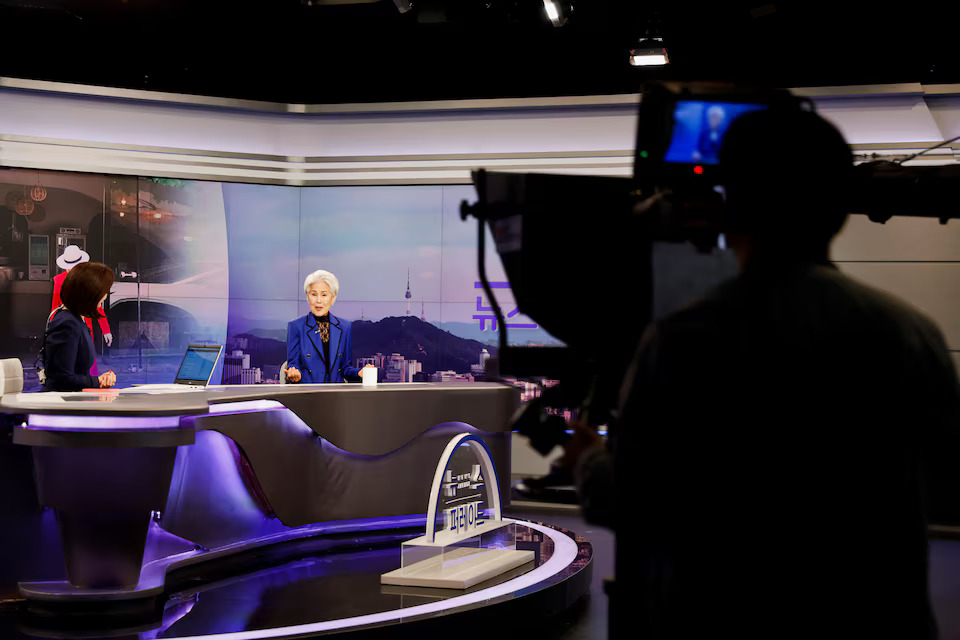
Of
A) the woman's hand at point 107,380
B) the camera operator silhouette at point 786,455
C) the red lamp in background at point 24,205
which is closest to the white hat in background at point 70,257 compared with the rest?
the red lamp in background at point 24,205

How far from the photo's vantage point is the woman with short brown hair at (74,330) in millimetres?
3742

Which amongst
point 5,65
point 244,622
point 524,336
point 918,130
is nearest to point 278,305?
point 524,336

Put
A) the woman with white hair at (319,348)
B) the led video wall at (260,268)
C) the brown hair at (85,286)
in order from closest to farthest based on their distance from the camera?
the brown hair at (85,286), the woman with white hair at (319,348), the led video wall at (260,268)

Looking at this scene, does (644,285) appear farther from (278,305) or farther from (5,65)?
(5,65)

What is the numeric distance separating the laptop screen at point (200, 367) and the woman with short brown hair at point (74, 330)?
43 cm

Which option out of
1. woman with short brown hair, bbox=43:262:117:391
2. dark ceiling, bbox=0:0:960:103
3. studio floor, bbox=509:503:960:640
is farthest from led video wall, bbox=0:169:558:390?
woman with short brown hair, bbox=43:262:117:391

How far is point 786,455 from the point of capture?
1173 millimetres

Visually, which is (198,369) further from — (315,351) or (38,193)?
(38,193)

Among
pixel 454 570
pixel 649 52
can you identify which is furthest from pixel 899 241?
pixel 454 570

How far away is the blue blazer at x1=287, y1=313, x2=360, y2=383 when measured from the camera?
516 centimetres

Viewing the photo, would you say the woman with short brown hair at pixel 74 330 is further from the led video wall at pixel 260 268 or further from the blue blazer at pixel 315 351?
the led video wall at pixel 260 268

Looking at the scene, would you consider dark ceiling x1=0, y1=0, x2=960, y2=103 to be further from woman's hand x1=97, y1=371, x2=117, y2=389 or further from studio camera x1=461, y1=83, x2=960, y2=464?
studio camera x1=461, y1=83, x2=960, y2=464

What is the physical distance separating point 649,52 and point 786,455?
514 cm

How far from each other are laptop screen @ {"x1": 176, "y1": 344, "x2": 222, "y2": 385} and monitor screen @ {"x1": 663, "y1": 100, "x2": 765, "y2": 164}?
3230 mm
